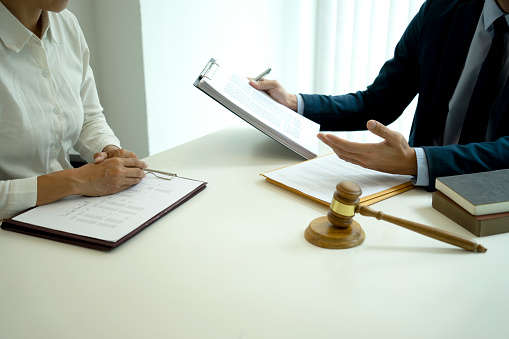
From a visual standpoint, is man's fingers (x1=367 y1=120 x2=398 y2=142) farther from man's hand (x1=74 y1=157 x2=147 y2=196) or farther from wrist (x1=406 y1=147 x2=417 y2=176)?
man's hand (x1=74 y1=157 x2=147 y2=196)

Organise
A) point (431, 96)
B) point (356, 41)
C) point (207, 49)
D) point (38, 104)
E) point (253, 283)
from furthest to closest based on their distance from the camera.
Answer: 1. point (356, 41)
2. point (207, 49)
3. point (431, 96)
4. point (38, 104)
5. point (253, 283)

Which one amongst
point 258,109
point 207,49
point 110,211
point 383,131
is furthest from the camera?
point 207,49

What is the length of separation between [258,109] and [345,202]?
0.58 meters

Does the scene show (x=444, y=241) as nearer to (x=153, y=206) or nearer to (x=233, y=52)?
(x=153, y=206)

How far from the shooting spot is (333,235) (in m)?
0.80

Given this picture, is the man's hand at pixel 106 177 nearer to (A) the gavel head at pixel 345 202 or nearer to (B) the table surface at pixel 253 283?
(B) the table surface at pixel 253 283

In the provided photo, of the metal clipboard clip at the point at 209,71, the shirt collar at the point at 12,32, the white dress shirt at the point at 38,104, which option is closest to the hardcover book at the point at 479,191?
the metal clipboard clip at the point at 209,71

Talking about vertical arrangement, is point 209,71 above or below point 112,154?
above

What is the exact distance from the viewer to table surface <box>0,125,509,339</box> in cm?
59

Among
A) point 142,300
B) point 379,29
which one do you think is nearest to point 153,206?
point 142,300

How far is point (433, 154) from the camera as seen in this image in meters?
1.03

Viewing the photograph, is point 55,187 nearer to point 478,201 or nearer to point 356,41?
point 478,201

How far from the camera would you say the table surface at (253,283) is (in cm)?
59

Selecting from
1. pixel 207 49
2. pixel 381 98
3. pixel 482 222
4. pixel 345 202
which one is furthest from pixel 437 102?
pixel 207 49
